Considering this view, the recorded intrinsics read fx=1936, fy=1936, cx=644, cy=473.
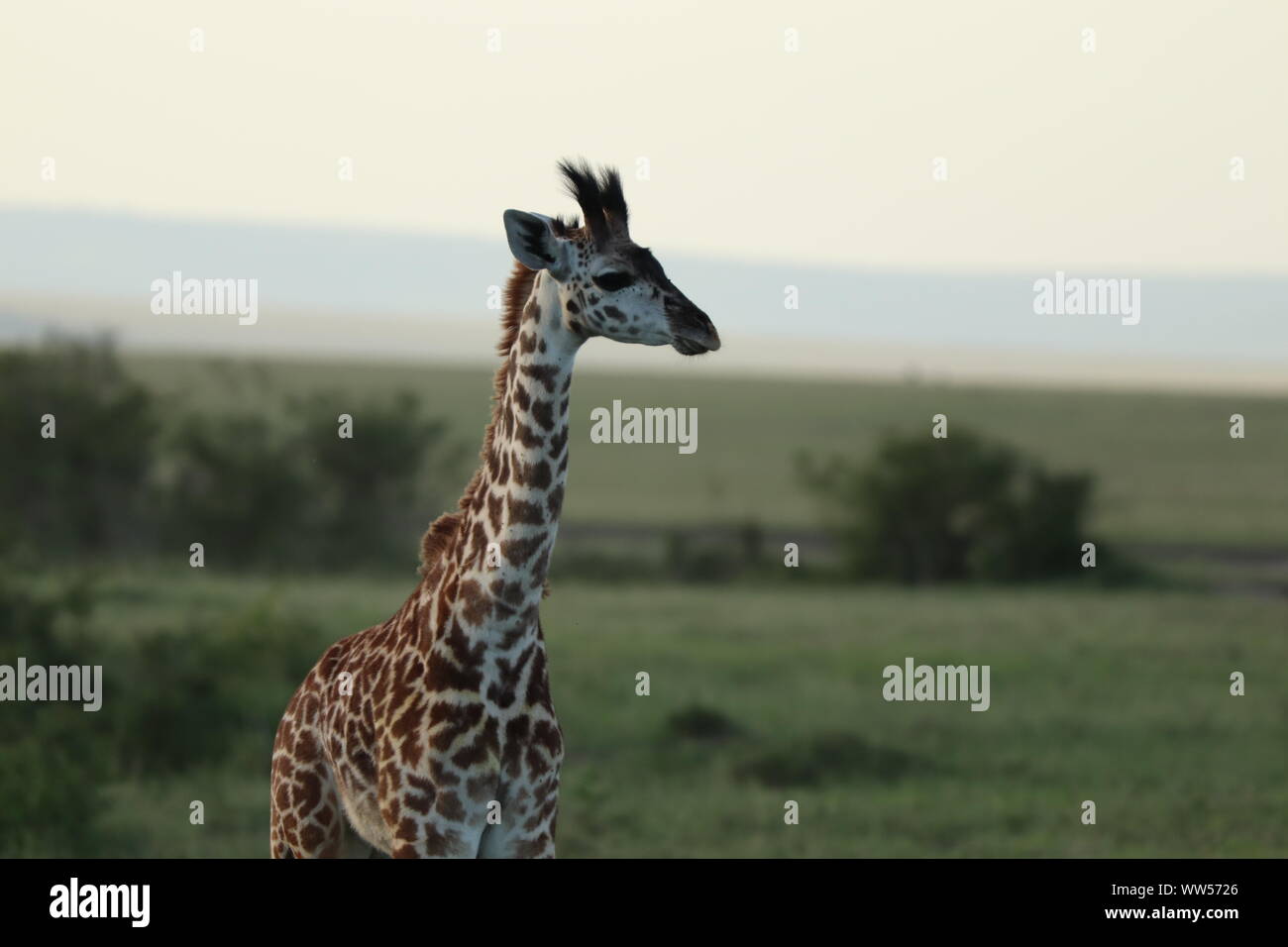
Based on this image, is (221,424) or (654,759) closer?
(654,759)

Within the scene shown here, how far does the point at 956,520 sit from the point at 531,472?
34.3 metres

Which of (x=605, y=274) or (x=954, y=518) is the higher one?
(x=605, y=274)

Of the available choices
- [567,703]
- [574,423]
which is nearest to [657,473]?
[574,423]

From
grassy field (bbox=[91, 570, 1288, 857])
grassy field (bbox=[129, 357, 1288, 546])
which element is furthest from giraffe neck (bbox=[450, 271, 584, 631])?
grassy field (bbox=[129, 357, 1288, 546])

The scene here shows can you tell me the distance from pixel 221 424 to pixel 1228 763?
82.3 ft

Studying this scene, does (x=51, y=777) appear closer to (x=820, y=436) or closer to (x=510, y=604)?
(x=510, y=604)

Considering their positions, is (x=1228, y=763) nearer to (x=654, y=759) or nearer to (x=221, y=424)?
(x=654, y=759)

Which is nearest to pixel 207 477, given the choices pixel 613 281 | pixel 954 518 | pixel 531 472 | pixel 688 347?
pixel 954 518

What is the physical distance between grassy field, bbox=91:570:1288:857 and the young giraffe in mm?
8639

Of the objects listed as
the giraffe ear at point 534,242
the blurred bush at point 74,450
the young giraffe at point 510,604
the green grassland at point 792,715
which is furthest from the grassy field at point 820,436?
the giraffe ear at point 534,242

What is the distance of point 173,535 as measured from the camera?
41.0 meters

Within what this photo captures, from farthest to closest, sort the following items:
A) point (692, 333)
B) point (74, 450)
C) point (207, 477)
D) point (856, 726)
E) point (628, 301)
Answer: point (207, 477) < point (74, 450) < point (856, 726) < point (628, 301) < point (692, 333)

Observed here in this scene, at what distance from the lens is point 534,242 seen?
7387 millimetres

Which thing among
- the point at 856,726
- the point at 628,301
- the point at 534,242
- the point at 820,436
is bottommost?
the point at 856,726
